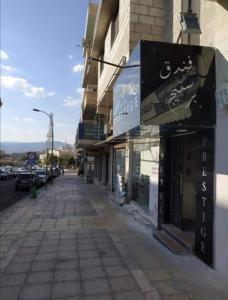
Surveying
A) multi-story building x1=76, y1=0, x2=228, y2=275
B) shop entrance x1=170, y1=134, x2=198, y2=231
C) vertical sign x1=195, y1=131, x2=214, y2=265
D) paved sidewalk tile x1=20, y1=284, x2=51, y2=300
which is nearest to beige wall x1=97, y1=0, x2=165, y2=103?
multi-story building x1=76, y1=0, x2=228, y2=275

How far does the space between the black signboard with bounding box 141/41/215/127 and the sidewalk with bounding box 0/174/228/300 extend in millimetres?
2614

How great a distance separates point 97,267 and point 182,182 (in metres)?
3.24

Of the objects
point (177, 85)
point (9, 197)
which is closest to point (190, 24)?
point (177, 85)

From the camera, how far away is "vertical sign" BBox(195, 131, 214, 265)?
611 centimetres

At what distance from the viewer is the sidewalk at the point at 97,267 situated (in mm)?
5199

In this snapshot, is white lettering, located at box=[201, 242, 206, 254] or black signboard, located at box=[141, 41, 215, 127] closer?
black signboard, located at box=[141, 41, 215, 127]

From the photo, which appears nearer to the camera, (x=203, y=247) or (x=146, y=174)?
(x=203, y=247)

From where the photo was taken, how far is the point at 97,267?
6383 millimetres

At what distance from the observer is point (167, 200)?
891cm

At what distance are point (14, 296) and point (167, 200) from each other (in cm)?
483

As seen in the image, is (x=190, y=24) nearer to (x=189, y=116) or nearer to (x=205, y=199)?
(x=189, y=116)

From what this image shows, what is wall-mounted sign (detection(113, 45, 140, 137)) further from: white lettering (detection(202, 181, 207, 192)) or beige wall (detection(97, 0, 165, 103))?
beige wall (detection(97, 0, 165, 103))

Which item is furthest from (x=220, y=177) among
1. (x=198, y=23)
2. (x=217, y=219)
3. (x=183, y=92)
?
(x=198, y=23)

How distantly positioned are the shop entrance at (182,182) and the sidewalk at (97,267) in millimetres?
910
